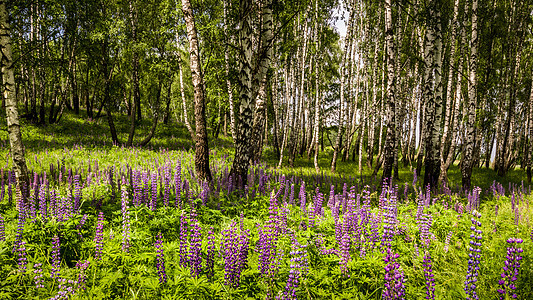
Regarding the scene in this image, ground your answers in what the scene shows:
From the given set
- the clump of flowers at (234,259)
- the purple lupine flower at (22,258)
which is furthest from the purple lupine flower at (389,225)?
the purple lupine flower at (22,258)

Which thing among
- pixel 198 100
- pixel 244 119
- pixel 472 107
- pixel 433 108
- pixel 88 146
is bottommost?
pixel 88 146

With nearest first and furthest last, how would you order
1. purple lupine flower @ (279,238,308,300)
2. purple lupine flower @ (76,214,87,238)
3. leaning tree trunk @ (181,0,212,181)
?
1. purple lupine flower @ (279,238,308,300)
2. purple lupine flower @ (76,214,87,238)
3. leaning tree trunk @ (181,0,212,181)

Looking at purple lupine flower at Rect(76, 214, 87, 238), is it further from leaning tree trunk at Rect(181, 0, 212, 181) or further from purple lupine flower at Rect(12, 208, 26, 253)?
leaning tree trunk at Rect(181, 0, 212, 181)

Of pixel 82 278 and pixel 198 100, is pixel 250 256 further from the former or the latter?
pixel 198 100

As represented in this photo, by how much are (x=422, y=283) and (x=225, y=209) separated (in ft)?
11.7

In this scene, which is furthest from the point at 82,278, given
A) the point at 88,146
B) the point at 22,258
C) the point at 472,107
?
the point at 472,107

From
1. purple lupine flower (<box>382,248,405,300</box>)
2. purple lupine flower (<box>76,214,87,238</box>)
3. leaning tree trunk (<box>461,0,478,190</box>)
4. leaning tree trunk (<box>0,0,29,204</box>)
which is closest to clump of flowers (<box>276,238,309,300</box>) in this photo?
purple lupine flower (<box>382,248,405,300</box>)

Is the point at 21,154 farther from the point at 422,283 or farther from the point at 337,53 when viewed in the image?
the point at 337,53

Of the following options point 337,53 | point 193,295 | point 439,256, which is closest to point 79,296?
point 193,295

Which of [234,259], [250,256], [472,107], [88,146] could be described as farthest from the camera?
[88,146]

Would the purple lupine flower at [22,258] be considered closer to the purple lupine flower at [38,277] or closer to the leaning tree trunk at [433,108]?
the purple lupine flower at [38,277]

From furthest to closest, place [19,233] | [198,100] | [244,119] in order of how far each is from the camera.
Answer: [244,119], [198,100], [19,233]

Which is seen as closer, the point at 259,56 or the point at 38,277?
the point at 38,277

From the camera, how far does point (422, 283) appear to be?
10.7 ft
